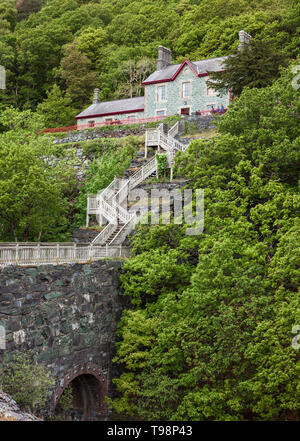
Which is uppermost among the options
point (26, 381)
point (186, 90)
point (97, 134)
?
point (186, 90)

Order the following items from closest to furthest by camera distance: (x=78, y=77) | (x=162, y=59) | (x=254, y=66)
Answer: (x=254, y=66)
(x=162, y=59)
(x=78, y=77)

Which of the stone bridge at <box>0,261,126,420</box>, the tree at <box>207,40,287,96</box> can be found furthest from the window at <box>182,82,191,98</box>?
the stone bridge at <box>0,261,126,420</box>

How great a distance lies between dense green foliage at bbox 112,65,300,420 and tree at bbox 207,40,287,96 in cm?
840

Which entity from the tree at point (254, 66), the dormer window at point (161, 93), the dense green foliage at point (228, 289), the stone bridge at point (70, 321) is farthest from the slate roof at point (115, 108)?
the stone bridge at point (70, 321)

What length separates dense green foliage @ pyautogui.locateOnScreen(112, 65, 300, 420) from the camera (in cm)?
1755

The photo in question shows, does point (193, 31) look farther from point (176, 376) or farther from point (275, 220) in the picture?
point (176, 376)

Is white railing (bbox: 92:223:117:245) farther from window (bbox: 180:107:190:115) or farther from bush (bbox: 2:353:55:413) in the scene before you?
window (bbox: 180:107:190:115)

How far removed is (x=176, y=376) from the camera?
65.9ft

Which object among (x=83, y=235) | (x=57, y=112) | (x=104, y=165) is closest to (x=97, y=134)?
(x=104, y=165)

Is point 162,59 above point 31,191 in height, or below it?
above

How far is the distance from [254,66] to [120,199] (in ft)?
43.3

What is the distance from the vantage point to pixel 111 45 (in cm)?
7062

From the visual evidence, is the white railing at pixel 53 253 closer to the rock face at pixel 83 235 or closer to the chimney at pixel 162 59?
the rock face at pixel 83 235

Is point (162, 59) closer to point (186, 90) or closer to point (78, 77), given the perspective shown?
point (186, 90)
